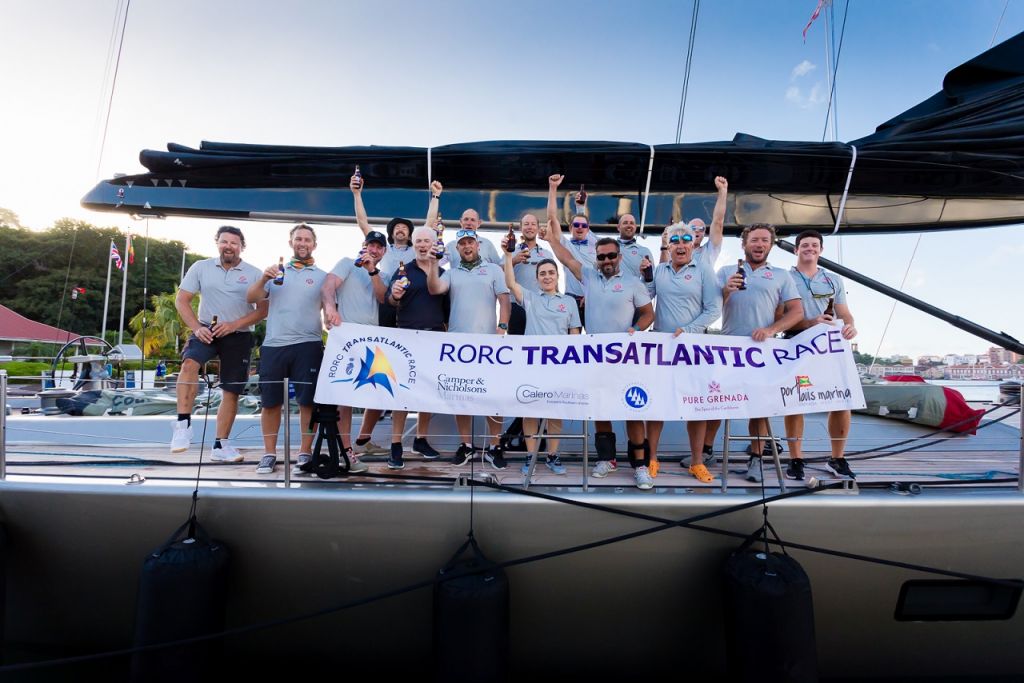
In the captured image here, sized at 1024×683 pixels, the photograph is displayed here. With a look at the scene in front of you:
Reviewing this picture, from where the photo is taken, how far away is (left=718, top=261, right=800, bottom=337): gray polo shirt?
340cm

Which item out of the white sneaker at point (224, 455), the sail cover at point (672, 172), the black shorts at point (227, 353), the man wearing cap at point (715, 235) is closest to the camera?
the white sneaker at point (224, 455)

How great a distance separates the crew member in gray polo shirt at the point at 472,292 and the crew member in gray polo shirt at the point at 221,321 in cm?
133

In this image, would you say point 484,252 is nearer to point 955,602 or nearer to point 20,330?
point 955,602

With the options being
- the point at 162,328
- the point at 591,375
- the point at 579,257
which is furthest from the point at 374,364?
the point at 162,328

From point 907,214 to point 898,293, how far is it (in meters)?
0.93

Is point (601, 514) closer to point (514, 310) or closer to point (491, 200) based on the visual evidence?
point (514, 310)

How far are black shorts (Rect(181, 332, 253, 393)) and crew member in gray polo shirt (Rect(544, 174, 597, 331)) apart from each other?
2.40 meters

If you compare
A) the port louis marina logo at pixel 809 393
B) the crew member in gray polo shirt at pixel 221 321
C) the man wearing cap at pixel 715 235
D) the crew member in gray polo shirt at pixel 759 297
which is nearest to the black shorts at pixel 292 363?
the crew member in gray polo shirt at pixel 221 321

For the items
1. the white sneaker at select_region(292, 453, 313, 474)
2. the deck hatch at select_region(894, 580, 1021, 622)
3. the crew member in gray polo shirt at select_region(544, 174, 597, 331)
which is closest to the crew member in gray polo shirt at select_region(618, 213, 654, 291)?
the crew member in gray polo shirt at select_region(544, 174, 597, 331)

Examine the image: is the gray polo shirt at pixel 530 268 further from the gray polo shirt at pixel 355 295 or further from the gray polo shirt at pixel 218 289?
the gray polo shirt at pixel 218 289

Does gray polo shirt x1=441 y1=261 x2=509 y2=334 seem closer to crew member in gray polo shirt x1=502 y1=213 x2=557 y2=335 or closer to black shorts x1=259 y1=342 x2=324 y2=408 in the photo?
crew member in gray polo shirt x1=502 y1=213 x2=557 y2=335

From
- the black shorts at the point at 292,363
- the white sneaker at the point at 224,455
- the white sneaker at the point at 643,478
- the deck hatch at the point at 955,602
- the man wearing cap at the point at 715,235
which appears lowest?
the deck hatch at the point at 955,602

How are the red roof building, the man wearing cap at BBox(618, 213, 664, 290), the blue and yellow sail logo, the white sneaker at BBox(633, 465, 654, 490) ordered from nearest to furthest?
the white sneaker at BBox(633, 465, 654, 490), the blue and yellow sail logo, the man wearing cap at BBox(618, 213, 664, 290), the red roof building

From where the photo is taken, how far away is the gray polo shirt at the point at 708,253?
138 inches
